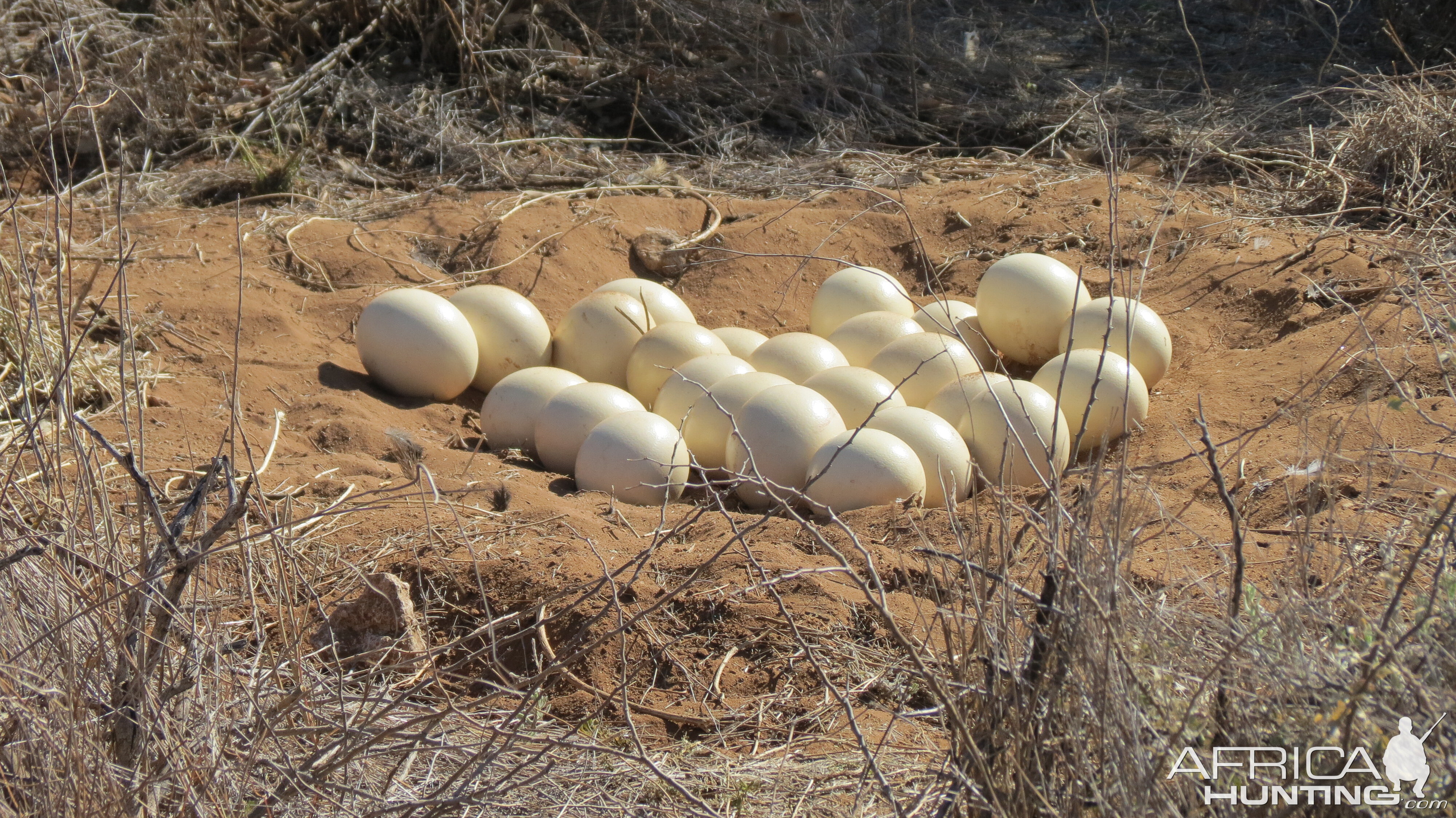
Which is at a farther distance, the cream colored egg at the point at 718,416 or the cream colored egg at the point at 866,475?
the cream colored egg at the point at 718,416

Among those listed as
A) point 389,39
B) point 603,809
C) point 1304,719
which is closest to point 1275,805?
point 1304,719

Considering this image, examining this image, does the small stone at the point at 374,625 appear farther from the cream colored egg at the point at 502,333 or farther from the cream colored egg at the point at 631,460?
the cream colored egg at the point at 502,333

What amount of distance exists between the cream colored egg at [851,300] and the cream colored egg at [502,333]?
1.07m

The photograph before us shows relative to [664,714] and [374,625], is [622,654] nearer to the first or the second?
[664,714]

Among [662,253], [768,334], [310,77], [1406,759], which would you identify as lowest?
[768,334]

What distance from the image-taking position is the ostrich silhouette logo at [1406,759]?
151cm

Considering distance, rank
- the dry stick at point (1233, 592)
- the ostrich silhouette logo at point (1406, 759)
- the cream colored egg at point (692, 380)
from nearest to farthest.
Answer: the ostrich silhouette logo at point (1406, 759) → the dry stick at point (1233, 592) → the cream colored egg at point (692, 380)

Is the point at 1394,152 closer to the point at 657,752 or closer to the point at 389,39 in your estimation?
the point at 657,752

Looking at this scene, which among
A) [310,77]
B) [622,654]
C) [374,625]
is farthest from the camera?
[310,77]

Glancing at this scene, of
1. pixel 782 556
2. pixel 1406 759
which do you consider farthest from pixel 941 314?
pixel 1406 759

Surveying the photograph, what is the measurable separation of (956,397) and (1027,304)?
31.1 inches

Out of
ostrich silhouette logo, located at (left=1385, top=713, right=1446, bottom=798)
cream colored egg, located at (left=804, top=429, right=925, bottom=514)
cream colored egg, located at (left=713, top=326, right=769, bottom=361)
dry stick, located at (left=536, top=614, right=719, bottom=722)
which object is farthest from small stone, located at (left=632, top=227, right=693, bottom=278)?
ostrich silhouette logo, located at (left=1385, top=713, right=1446, bottom=798)

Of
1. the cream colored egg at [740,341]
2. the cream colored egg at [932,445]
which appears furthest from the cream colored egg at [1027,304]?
the cream colored egg at [932,445]

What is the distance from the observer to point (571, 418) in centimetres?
391
